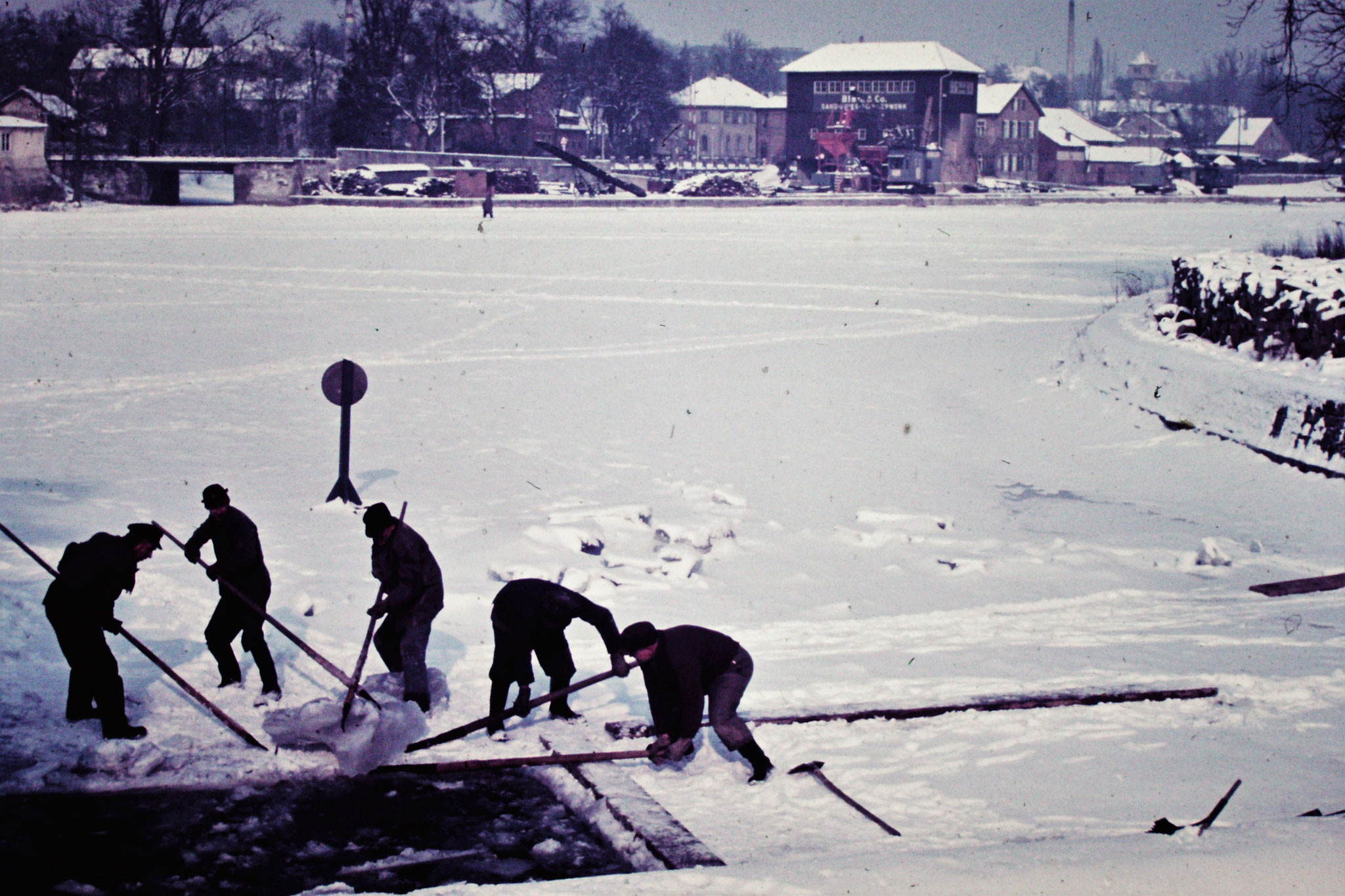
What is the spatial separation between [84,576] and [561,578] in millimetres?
4027

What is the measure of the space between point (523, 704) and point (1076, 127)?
116 meters

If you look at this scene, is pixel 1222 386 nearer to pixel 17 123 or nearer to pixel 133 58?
pixel 17 123

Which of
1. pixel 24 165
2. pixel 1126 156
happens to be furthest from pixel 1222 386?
pixel 1126 156

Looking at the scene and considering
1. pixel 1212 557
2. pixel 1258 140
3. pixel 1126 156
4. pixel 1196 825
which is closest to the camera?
pixel 1196 825

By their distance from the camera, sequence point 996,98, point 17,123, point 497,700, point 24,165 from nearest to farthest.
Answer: point 497,700 < point 24,165 < point 17,123 < point 996,98

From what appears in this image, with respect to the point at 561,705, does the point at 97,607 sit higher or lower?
higher

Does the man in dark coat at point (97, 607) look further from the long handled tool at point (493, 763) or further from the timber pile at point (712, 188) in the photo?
the timber pile at point (712, 188)

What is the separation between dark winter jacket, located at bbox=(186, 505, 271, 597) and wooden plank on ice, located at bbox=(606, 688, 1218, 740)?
2335 millimetres

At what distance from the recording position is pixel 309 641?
9.17 m

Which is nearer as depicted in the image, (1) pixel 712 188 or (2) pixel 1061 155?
(1) pixel 712 188

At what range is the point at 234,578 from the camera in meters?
7.73

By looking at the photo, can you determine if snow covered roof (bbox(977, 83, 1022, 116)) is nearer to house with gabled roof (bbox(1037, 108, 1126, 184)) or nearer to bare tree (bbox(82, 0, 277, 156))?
house with gabled roof (bbox(1037, 108, 1126, 184))

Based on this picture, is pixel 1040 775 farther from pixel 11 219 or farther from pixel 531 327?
pixel 11 219

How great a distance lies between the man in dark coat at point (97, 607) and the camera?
7027 mm
